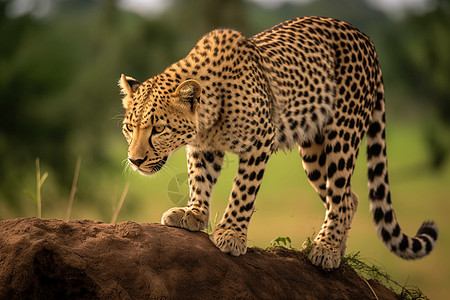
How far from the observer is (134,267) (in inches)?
150

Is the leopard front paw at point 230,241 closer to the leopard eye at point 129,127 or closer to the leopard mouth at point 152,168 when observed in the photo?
the leopard mouth at point 152,168

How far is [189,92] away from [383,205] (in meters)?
2.39

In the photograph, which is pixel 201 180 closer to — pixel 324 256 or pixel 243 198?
pixel 243 198

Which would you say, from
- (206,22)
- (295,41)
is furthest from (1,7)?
(295,41)

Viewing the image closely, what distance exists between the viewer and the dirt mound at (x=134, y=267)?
143 inches

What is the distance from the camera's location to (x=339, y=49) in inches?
214

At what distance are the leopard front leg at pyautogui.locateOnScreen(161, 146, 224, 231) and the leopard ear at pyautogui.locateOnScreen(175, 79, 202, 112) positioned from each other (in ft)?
1.90

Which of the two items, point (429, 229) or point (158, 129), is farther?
point (429, 229)

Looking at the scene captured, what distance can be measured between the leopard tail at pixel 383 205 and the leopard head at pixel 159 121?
6.92ft

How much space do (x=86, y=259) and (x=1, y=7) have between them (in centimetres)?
1133

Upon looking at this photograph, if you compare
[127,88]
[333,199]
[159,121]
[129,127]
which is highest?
[127,88]

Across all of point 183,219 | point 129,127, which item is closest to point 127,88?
point 129,127

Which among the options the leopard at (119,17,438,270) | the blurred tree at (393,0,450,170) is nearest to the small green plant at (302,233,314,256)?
the leopard at (119,17,438,270)

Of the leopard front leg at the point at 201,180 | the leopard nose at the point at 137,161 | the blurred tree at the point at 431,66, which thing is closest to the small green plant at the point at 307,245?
the leopard front leg at the point at 201,180
